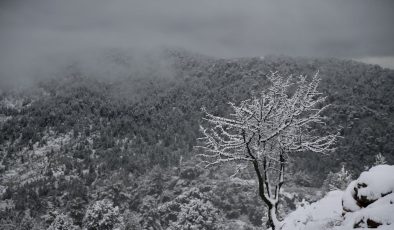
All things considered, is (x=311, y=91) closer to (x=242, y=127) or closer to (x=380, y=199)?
(x=242, y=127)

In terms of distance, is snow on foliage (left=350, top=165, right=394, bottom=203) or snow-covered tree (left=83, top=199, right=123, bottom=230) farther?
snow-covered tree (left=83, top=199, right=123, bottom=230)

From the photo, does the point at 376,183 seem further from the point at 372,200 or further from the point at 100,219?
the point at 100,219

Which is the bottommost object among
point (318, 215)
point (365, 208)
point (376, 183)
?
point (318, 215)

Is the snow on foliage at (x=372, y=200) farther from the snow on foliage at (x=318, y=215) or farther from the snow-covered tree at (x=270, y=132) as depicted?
the snow-covered tree at (x=270, y=132)

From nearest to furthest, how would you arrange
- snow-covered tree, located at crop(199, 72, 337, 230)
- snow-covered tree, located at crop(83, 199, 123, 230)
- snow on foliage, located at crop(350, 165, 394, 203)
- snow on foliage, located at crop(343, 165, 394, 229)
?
1. snow on foliage, located at crop(343, 165, 394, 229)
2. snow on foliage, located at crop(350, 165, 394, 203)
3. snow-covered tree, located at crop(199, 72, 337, 230)
4. snow-covered tree, located at crop(83, 199, 123, 230)

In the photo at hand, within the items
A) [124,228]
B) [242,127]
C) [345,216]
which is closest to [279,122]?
[242,127]

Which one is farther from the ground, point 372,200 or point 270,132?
point 270,132

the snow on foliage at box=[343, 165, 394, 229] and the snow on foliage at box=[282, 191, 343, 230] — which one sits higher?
the snow on foliage at box=[343, 165, 394, 229]

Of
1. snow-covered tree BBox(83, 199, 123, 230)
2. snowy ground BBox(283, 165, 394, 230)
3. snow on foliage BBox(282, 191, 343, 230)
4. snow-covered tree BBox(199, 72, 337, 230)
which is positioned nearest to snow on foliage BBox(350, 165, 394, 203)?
snowy ground BBox(283, 165, 394, 230)

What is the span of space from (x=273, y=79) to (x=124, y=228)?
15432 centimetres

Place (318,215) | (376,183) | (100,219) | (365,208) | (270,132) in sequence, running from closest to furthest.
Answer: (365,208), (376,183), (318,215), (270,132), (100,219)

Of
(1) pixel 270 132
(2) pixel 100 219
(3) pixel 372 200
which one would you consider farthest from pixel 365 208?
(2) pixel 100 219

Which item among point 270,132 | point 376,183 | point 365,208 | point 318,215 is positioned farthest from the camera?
point 270,132

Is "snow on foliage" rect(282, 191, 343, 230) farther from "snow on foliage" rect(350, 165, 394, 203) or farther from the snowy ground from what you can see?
"snow on foliage" rect(350, 165, 394, 203)
